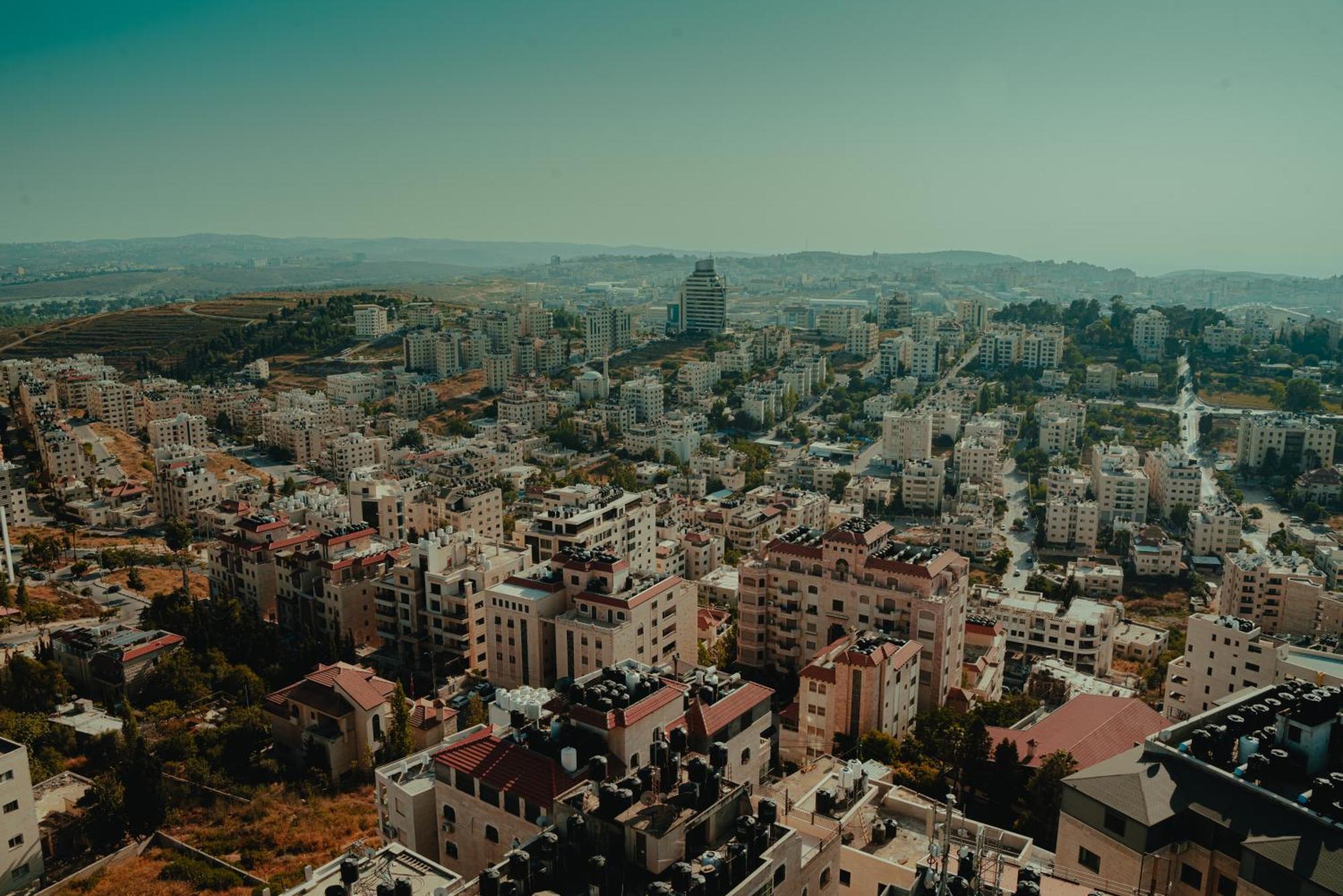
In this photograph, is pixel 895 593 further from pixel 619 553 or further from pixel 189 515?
pixel 189 515

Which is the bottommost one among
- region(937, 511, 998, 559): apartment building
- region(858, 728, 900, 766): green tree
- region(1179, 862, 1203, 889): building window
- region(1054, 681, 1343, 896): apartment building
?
region(937, 511, 998, 559): apartment building

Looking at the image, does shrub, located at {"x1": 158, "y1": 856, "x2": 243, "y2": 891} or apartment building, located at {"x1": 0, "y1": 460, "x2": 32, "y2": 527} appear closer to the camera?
shrub, located at {"x1": 158, "y1": 856, "x2": 243, "y2": 891}

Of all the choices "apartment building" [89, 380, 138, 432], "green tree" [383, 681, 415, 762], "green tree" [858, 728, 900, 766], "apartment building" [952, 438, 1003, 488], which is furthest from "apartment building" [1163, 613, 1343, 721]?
"apartment building" [89, 380, 138, 432]

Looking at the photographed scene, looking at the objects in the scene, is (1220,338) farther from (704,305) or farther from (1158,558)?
(1158,558)

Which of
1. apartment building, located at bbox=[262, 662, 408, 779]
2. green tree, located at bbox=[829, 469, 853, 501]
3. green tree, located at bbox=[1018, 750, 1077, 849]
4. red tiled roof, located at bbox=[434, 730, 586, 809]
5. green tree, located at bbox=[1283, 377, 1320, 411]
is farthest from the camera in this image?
green tree, located at bbox=[1283, 377, 1320, 411]

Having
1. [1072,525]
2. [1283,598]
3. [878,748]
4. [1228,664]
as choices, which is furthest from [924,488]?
[878,748]

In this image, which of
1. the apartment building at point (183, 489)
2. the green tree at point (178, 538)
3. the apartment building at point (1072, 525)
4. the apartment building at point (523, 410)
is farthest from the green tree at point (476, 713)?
the apartment building at point (523, 410)

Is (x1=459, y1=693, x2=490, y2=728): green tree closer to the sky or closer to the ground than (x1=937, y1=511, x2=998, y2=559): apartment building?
closer to the sky

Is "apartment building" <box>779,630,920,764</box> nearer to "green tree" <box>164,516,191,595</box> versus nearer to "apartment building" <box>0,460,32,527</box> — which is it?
"green tree" <box>164,516,191,595</box>
